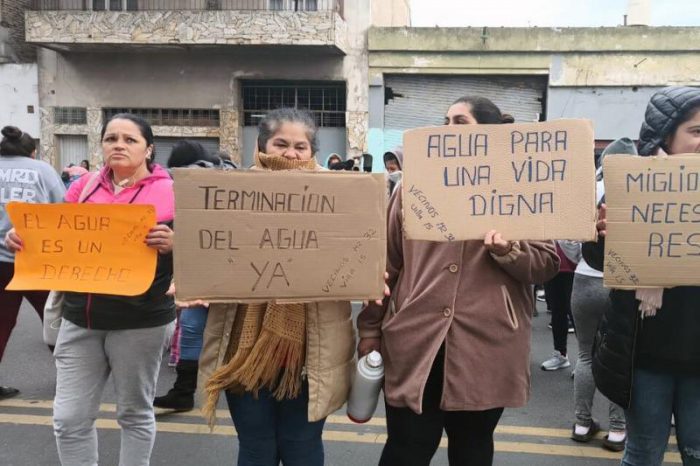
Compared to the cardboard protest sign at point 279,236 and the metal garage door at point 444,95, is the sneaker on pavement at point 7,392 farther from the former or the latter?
the metal garage door at point 444,95

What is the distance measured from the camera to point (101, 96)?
1738 centimetres

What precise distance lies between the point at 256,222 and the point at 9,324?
3179mm

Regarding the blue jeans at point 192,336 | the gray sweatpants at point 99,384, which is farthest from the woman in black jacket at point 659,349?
the blue jeans at point 192,336

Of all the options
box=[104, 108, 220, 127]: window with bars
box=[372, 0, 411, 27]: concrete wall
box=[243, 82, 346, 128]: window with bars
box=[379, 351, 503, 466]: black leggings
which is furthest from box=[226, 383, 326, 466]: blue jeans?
box=[372, 0, 411, 27]: concrete wall

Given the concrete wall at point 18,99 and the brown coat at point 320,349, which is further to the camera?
the concrete wall at point 18,99

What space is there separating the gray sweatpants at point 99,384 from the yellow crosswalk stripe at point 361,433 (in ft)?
3.63

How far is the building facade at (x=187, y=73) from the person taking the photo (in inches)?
629

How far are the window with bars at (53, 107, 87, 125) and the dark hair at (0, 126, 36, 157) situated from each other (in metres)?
14.0

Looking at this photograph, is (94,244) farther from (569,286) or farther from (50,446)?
(569,286)

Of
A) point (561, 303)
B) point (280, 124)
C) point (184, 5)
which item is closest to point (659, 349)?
point (280, 124)

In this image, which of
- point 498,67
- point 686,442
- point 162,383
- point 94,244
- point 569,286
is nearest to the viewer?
point 686,442

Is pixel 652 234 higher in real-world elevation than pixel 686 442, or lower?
higher

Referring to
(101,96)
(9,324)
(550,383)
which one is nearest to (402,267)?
→ (550,383)

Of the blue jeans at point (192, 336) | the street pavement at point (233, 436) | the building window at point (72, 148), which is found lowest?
the street pavement at point (233, 436)
